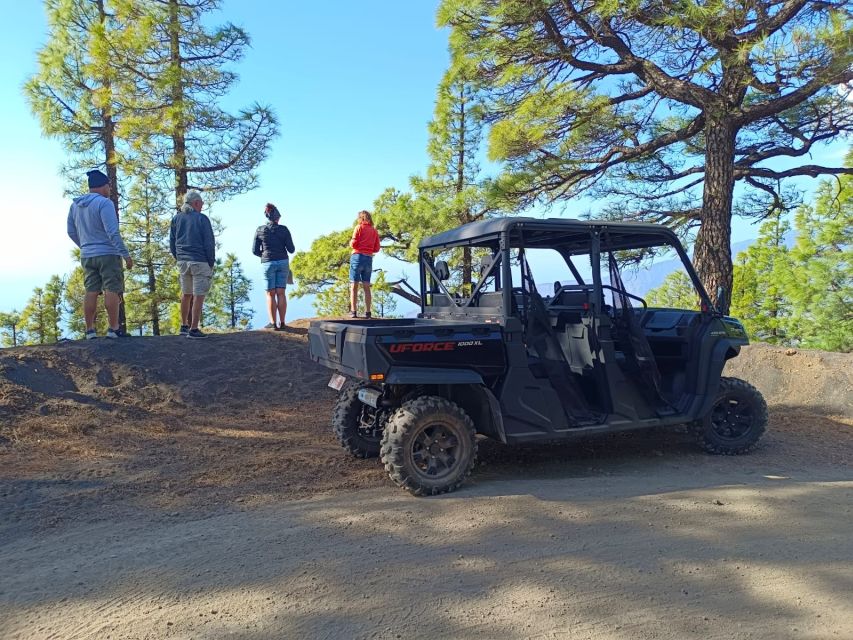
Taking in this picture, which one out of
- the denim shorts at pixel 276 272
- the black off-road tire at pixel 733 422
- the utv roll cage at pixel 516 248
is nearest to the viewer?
the utv roll cage at pixel 516 248

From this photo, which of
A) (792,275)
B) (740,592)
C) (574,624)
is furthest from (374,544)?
(792,275)

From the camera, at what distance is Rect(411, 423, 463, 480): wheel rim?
449 cm

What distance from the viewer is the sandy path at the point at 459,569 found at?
2.63m

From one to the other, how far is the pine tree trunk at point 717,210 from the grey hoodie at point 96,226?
9.07 m

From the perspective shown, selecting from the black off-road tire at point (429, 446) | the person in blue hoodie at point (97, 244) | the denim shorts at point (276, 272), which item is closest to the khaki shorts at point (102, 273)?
the person in blue hoodie at point (97, 244)

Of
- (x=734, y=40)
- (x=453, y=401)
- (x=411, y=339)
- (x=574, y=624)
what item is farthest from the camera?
(x=734, y=40)

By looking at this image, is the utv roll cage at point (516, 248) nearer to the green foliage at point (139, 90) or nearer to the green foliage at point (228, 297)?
the green foliage at point (139, 90)

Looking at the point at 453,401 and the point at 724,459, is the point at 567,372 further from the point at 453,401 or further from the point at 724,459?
the point at 724,459

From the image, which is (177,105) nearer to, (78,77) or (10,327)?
(78,77)

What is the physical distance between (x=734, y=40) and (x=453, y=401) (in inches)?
278

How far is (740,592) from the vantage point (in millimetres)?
2893

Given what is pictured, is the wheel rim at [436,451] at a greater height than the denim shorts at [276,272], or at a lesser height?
lesser

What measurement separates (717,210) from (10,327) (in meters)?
29.2

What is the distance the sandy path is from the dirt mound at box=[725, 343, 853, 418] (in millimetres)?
4117
